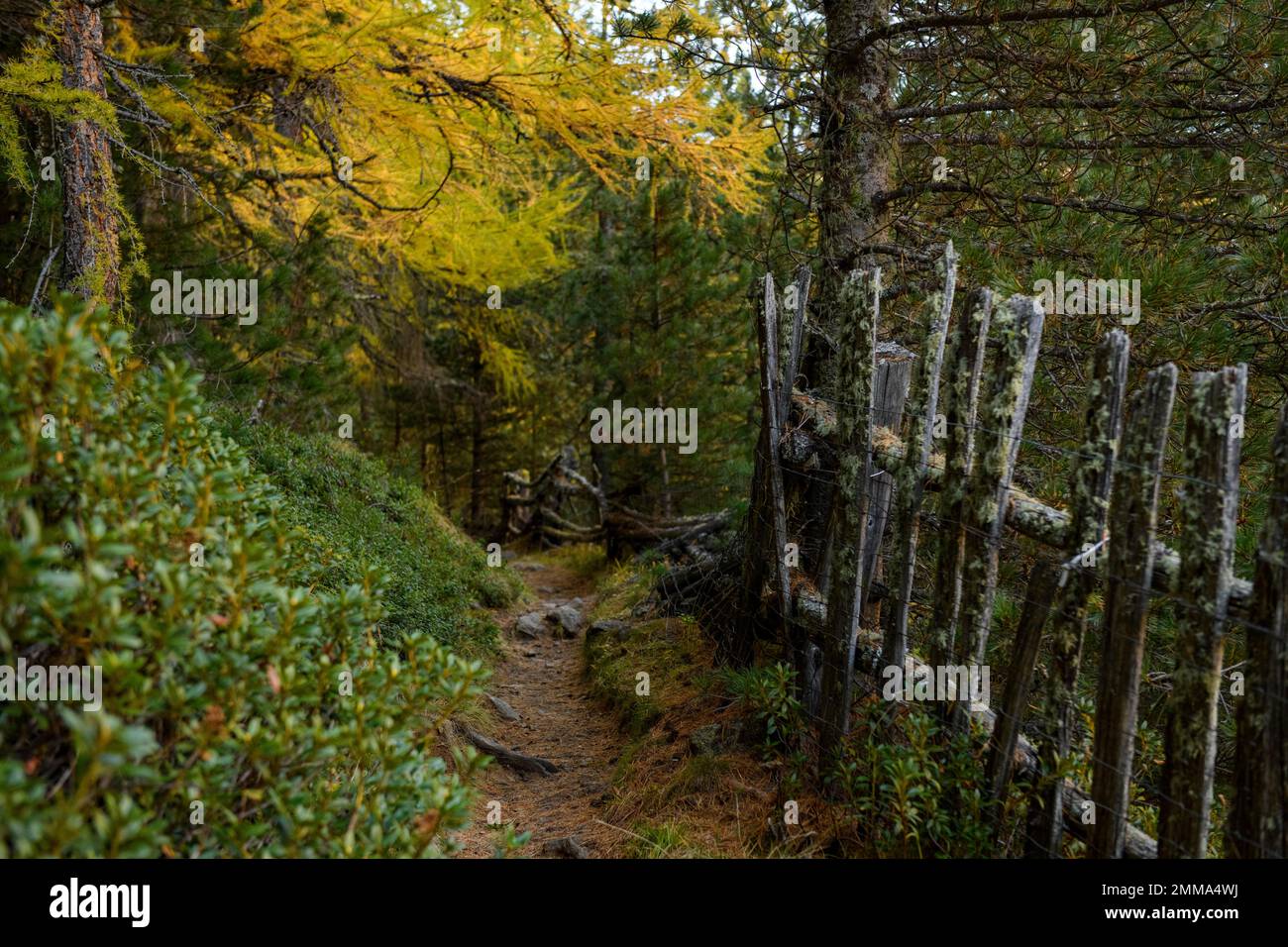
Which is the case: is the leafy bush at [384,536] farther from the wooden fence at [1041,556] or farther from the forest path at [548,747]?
the wooden fence at [1041,556]

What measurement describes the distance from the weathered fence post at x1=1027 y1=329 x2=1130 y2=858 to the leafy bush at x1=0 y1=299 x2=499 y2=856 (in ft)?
6.41

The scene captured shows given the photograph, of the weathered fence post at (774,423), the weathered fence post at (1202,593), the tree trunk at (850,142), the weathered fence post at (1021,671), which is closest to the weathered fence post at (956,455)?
the weathered fence post at (1021,671)

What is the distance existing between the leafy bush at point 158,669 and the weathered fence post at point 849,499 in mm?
1811

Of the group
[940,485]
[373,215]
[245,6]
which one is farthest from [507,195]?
[940,485]

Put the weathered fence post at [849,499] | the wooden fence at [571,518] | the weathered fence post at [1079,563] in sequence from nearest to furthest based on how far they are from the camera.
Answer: the weathered fence post at [1079,563], the weathered fence post at [849,499], the wooden fence at [571,518]

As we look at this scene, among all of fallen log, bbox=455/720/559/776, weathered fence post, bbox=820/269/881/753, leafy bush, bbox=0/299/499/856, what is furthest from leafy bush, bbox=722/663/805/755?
leafy bush, bbox=0/299/499/856

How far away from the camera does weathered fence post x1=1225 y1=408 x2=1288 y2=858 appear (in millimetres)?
2139

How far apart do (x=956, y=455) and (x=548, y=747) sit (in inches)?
153

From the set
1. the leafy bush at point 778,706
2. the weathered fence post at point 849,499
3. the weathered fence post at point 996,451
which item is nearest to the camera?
the weathered fence post at point 996,451

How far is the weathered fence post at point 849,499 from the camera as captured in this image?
3551 mm

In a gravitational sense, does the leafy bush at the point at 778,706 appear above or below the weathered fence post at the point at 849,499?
below

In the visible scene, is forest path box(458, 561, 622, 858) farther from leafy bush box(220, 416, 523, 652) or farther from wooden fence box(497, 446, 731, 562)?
wooden fence box(497, 446, 731, 562)
